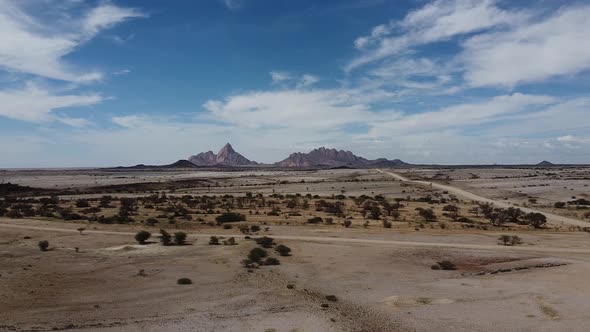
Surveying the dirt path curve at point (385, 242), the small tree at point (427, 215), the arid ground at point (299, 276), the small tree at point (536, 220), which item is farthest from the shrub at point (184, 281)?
the small tree at point (536, 220)

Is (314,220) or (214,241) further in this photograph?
(314,220)

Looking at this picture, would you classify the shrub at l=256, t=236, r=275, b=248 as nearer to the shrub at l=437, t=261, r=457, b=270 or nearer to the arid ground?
the arid ground

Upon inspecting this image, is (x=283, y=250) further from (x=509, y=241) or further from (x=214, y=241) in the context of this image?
(x=509, y=241)

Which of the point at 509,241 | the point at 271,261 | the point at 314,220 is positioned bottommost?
the point at 271,261

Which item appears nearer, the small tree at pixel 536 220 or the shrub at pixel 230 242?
the shrub at pixel 230 242

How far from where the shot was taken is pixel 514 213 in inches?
1984

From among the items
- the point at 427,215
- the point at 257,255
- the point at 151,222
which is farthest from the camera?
the point at 427,215

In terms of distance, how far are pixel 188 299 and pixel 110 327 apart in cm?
432

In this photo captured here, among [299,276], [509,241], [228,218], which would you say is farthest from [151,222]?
[509,241]

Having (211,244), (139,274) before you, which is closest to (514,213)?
(211,244)

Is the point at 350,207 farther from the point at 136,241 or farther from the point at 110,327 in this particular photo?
the point at 110,327

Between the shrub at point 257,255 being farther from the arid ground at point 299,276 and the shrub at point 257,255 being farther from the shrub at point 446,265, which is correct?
the shrub at point 446,265

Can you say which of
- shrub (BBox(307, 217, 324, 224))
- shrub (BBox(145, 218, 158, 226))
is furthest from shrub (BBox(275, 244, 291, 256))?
shrub (BBox(145, 218, 158, 226))

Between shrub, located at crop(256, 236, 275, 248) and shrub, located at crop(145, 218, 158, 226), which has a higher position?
shrub, located at crop(145, 218, 158, 226)
